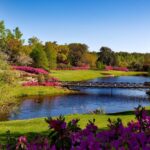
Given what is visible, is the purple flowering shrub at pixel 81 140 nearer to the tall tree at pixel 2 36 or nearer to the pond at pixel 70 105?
the pond at pixel 70 105

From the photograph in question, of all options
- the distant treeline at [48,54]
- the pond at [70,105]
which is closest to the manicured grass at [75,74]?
the distant treeline at [48,54]

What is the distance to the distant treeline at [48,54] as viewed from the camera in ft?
323

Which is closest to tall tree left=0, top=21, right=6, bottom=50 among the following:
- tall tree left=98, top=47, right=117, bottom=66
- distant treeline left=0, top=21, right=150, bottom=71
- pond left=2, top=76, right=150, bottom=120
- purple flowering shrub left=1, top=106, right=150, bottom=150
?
distant treeline left=0, top=21, right=150, bottom=71

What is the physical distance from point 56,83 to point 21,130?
54.1 m

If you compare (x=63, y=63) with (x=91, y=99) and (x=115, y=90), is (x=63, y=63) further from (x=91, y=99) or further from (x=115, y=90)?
(x=91, y=99)

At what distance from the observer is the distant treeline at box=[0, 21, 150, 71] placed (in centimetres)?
9856

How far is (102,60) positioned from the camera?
170 meters

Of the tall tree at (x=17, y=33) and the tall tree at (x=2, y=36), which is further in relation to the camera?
the tall tree at (x=17, y=33)

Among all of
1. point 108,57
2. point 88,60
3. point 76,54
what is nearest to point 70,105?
point 76,54

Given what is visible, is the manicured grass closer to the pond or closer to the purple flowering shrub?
the pond

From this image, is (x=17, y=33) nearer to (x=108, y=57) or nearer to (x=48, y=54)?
(x=48, y=54)

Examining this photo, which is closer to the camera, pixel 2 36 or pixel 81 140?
pixel 81 140

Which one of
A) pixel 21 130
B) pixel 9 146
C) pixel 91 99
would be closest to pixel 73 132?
pixel 9 146

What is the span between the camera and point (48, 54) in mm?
106562
